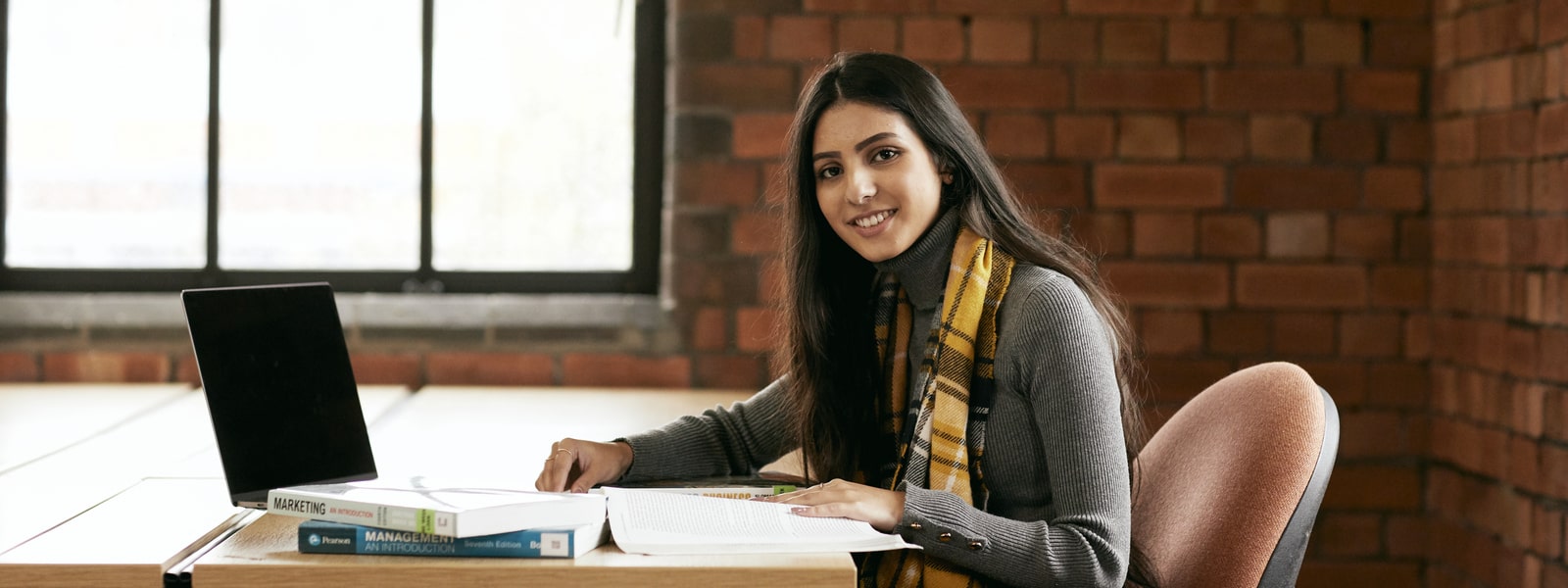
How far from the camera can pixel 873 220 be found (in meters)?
1.66

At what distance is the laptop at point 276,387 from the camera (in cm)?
145

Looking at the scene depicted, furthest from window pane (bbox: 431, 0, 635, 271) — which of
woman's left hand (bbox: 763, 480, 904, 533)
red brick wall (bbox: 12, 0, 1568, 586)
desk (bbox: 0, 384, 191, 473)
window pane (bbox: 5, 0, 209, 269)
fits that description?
woman's left hand (bbox: 763, 480, 904, 533)

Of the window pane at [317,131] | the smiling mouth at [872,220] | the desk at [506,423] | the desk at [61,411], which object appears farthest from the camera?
the window pane at [317,131]

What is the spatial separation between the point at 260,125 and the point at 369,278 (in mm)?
413

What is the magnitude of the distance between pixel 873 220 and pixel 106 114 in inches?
80.6

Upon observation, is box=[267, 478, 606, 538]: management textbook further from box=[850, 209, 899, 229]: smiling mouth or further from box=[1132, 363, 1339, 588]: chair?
box=[1132, 363, 1339, 588]: chair

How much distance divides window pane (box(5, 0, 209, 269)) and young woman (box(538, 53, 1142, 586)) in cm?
169

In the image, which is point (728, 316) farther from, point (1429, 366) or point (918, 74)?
point (1429, 366)

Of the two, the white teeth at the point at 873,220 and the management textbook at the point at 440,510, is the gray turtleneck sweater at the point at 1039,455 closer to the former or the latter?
the white teeth at the point at 873,220

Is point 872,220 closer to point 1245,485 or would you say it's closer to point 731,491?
point 731,491

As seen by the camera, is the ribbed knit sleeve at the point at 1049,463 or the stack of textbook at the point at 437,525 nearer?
the stack of textbook at the point at 437,525

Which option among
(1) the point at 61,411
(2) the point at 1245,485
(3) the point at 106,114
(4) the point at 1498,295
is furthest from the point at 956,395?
(3) the point at 106,114

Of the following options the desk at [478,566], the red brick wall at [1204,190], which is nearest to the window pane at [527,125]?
the red brick wall at [1204,190]

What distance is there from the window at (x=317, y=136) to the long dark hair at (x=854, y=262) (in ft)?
3.79
